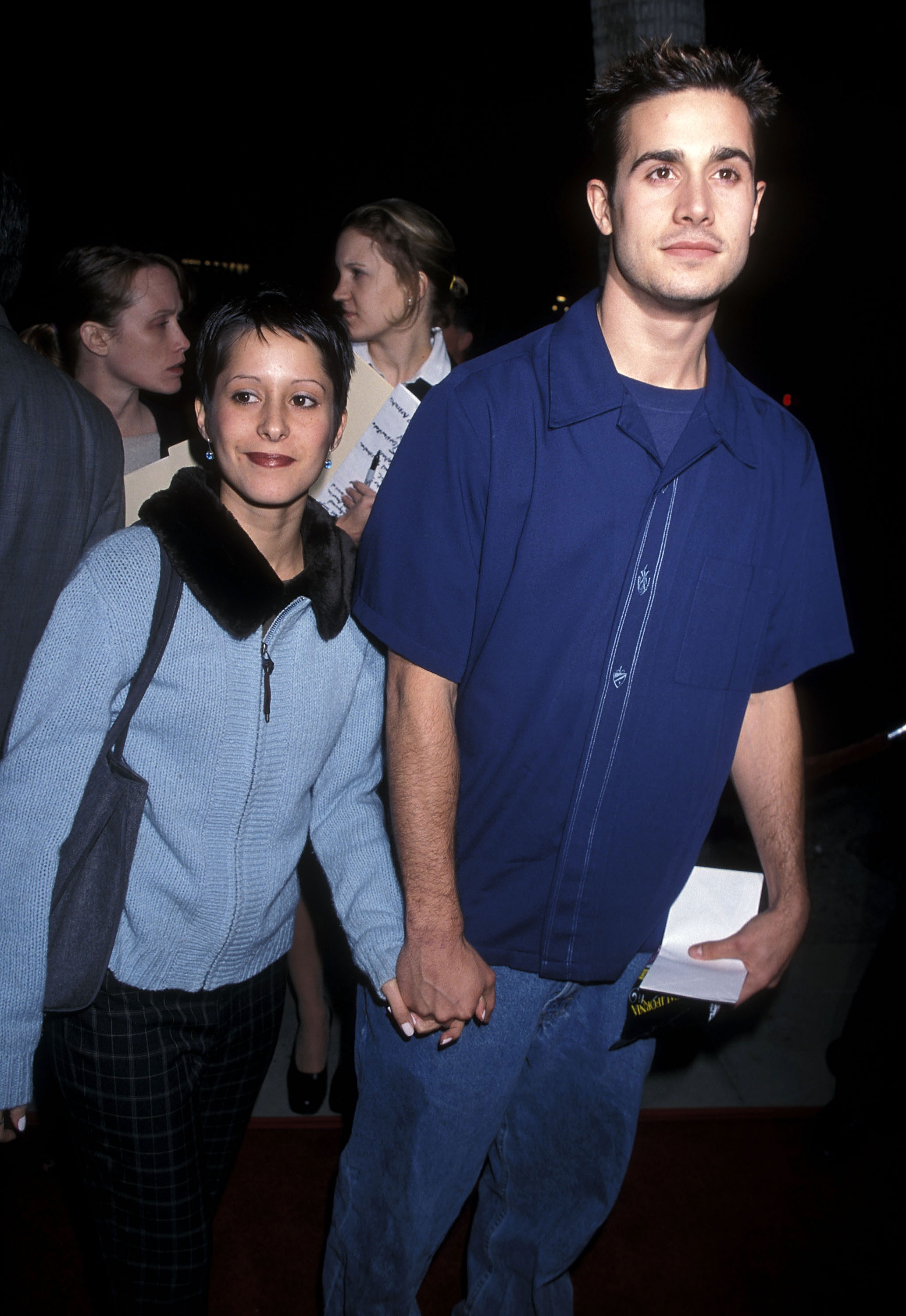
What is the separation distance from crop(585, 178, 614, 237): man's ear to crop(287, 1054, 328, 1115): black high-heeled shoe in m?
A: 2.44

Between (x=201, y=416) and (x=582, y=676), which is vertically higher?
(x=201, y=416)

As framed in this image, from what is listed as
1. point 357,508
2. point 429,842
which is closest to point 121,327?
point 357,508

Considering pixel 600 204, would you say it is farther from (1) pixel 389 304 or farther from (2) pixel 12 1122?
(2) pixel 12 1122

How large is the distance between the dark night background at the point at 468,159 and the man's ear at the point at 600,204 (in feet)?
14.2

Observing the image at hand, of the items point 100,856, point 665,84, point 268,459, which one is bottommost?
point 100,856

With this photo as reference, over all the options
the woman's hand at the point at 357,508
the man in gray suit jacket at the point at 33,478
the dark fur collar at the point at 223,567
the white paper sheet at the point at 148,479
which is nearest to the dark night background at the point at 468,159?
the white paper sheet at the point at 148,479

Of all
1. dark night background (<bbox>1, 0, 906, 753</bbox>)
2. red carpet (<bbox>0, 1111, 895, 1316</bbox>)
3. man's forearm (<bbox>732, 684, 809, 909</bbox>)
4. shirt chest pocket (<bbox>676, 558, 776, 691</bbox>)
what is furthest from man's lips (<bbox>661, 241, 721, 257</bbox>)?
dark night background (<bbox>1, 0, 906, 753</bbox>)

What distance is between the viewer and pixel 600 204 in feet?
4.99

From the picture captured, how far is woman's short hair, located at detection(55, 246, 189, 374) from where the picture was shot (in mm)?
2418

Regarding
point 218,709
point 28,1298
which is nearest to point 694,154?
Result: point 218,709

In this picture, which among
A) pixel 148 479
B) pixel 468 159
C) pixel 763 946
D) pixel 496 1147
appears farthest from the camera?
pixel 468 159

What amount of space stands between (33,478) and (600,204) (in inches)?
43.8

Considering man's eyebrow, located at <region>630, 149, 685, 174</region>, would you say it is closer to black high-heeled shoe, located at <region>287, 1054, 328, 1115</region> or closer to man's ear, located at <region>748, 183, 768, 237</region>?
man's ear, located at <region>748, 183, 768, 237</region>

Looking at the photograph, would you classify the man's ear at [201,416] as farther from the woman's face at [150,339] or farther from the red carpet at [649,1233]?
the red carpet at [649,1233]
